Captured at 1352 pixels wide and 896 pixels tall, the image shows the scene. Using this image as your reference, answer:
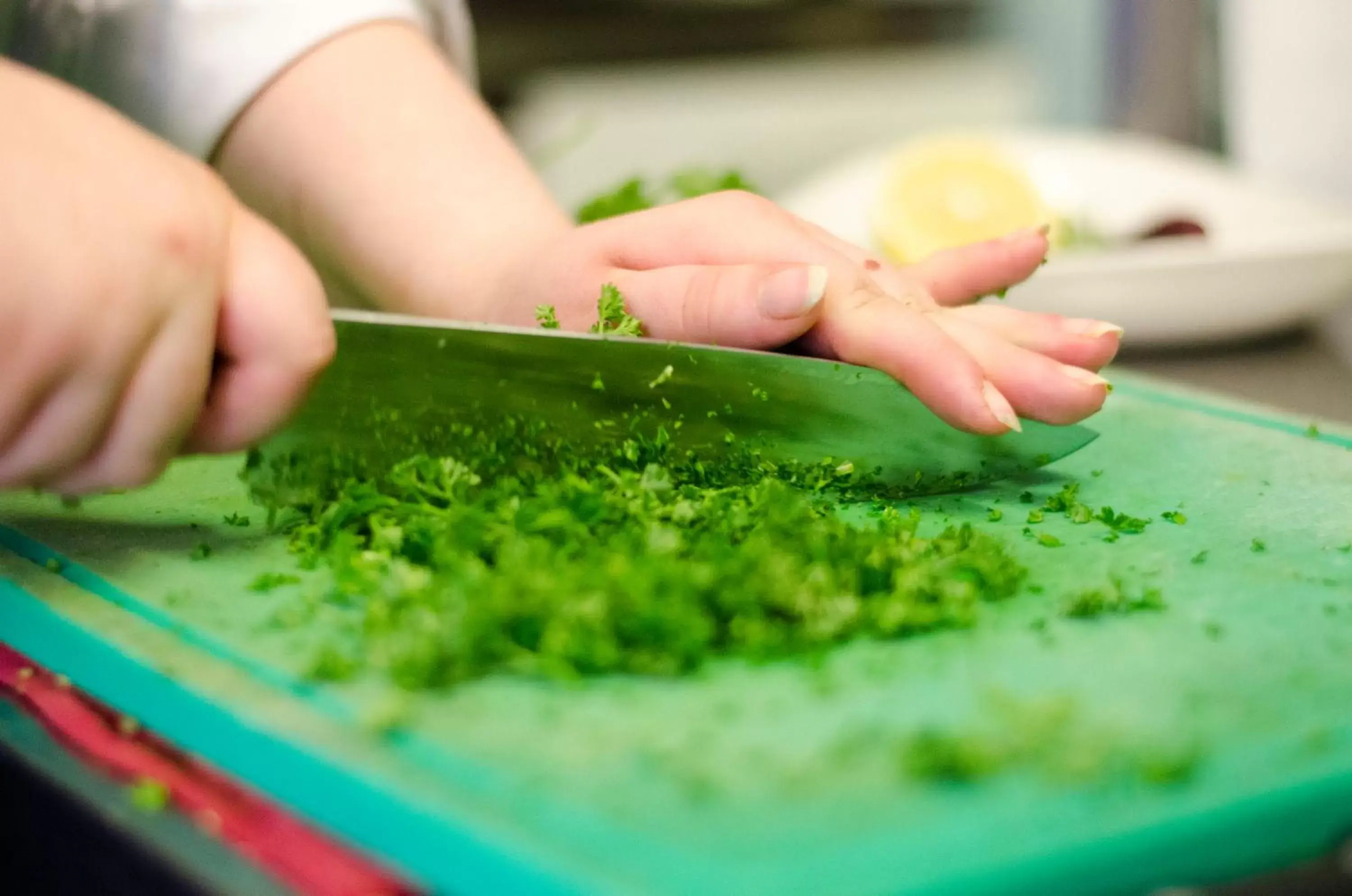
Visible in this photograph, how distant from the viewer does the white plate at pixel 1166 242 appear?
5.37 feet

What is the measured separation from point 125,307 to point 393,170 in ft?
2.14

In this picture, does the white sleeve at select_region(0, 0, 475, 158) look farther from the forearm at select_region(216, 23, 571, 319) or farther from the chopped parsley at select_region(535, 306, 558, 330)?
the chopped parsley at select_region(535, 306, 558, 330)

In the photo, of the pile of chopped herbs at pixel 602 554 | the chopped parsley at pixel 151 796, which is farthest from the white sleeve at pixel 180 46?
the chopped parsley at pixel 151 796

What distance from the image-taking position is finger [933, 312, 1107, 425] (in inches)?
39.7

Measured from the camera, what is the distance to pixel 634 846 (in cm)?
55

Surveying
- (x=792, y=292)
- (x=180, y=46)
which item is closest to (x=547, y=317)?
(x=792, y=292)

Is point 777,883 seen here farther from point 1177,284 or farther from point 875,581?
point 1177,284

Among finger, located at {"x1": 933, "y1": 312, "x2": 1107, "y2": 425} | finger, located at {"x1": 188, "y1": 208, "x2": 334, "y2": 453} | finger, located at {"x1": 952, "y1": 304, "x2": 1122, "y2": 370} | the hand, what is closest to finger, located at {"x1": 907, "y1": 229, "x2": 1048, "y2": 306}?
the hand

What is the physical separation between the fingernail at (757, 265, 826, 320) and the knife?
0.11ft

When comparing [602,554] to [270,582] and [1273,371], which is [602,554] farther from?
[1273,371]

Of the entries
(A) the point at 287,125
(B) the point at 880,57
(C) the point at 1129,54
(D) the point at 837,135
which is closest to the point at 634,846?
(A) the point at 287,125

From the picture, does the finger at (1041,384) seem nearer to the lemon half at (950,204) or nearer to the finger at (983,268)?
the finger at (983,268)

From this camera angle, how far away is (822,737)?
0.65 metres

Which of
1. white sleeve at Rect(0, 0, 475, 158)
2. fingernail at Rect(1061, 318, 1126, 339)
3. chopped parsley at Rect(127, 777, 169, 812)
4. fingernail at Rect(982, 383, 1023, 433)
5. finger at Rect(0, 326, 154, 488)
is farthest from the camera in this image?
white sleeve at Rect(0, 0, 475, 158)
